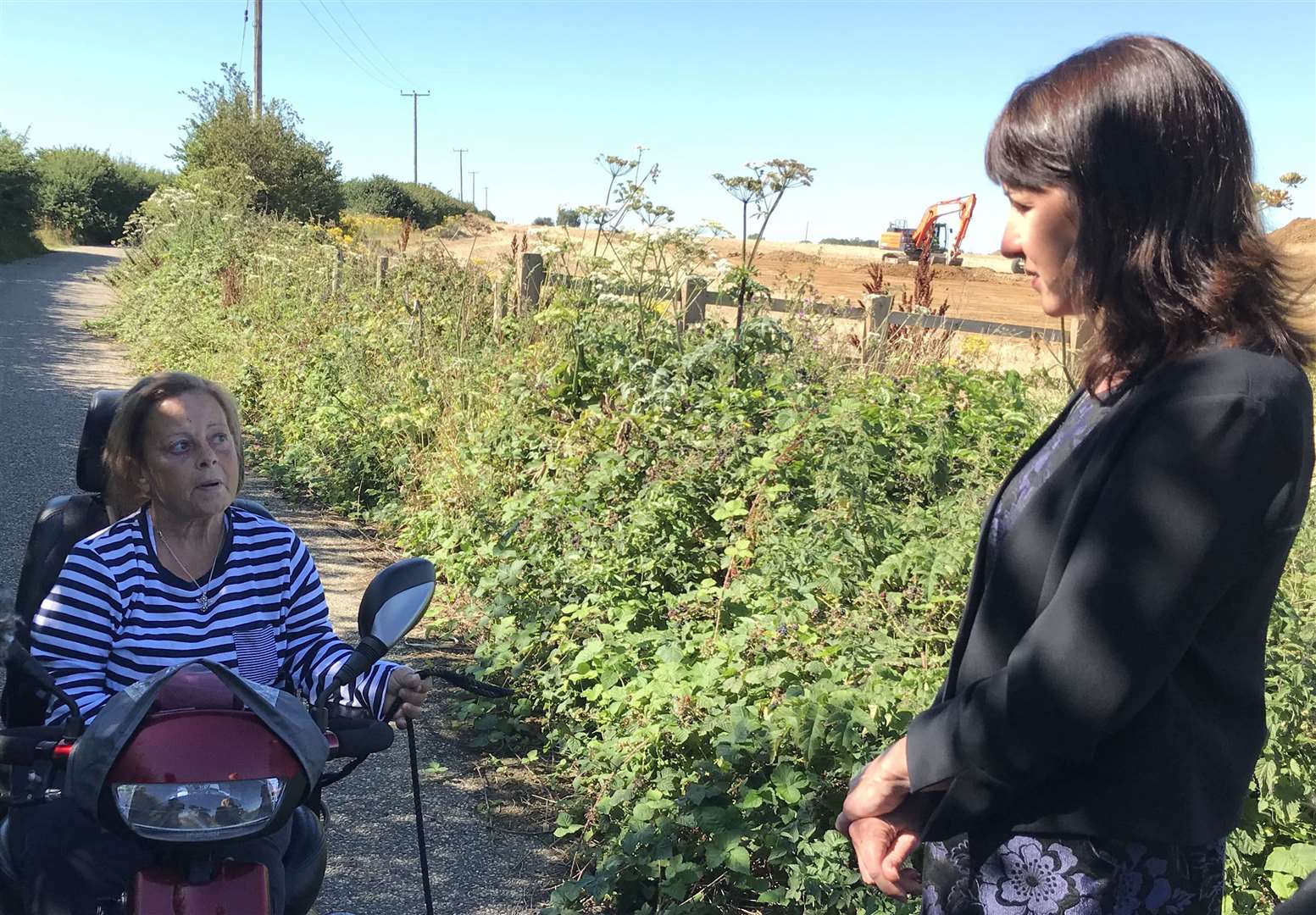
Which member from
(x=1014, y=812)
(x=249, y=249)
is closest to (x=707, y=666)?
(x=1014, y=812)

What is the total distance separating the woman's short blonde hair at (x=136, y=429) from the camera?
8.71 feet

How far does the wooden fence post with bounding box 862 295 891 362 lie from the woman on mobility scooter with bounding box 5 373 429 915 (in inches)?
170

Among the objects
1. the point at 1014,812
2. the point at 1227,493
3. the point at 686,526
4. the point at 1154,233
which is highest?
the point at 1154,233

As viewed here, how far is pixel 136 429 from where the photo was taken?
2656 millimetres

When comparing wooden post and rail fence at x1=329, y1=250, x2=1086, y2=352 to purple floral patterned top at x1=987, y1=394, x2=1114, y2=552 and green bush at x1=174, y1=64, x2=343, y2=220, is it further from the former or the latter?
green bush at x1=174, y1=64, x2=343, y2=220

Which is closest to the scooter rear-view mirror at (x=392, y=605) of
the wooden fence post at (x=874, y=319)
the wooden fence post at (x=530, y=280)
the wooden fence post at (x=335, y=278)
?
the wooden fence post at (x=874, y=319)

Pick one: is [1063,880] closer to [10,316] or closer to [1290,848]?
[1290,848]

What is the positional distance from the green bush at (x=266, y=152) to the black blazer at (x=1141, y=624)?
2635 cm

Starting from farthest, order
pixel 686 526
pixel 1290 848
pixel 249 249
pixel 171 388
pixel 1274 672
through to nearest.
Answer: pixel 249 249 → pixel 686 526 → pixel 1274 672 → pixel 1290 848 → pixel 171 388

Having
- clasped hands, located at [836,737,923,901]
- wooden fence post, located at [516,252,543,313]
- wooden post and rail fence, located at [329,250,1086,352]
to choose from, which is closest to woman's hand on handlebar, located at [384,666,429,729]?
clasped hands, located at [836,737,923,901]

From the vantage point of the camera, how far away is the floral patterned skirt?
1391 millimetres

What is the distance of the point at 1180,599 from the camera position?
128 centimetres

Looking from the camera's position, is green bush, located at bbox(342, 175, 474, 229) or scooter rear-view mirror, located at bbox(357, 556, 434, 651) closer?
scooter rear-view mirror, located at bbox(357, 556, 434, 651)

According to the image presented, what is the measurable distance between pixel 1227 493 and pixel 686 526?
3669 mm
